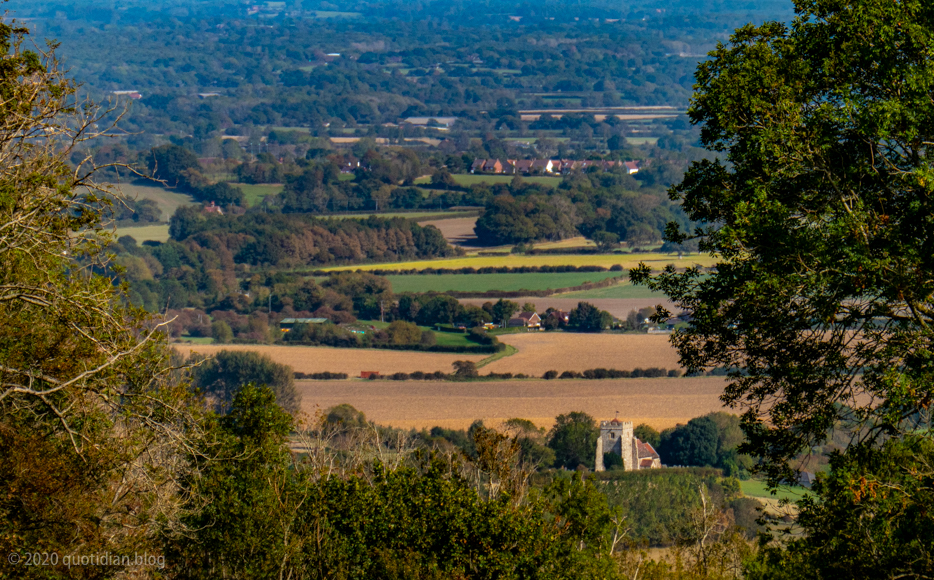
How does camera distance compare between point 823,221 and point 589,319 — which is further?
point 589,319

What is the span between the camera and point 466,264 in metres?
80.6

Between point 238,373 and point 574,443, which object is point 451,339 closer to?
point 238,373

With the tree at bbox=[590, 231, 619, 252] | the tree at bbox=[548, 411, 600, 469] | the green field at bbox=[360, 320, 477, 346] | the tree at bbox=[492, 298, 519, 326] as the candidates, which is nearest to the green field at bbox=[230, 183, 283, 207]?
the tree at bbox=[590, 231, 619, 252]

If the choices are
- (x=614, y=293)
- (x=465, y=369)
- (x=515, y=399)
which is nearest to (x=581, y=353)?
(x=465, y=369)

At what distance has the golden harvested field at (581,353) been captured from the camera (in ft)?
175

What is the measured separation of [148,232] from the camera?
97750 mm

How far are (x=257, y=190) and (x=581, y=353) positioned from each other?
2900 inches

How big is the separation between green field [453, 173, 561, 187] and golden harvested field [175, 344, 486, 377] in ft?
193

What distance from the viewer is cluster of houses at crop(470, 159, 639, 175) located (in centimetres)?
13212

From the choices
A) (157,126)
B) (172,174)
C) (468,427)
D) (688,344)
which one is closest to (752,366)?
(688,344)

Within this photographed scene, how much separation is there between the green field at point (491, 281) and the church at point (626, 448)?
31752 millimetres

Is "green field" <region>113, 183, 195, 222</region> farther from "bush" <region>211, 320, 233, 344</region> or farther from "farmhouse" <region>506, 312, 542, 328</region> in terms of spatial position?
"farmhouse" <region>506, 312, 542, 328</region>

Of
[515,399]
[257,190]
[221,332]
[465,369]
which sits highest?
[257,190]

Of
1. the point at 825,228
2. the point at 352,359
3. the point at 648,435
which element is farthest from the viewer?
the point at 352,359
